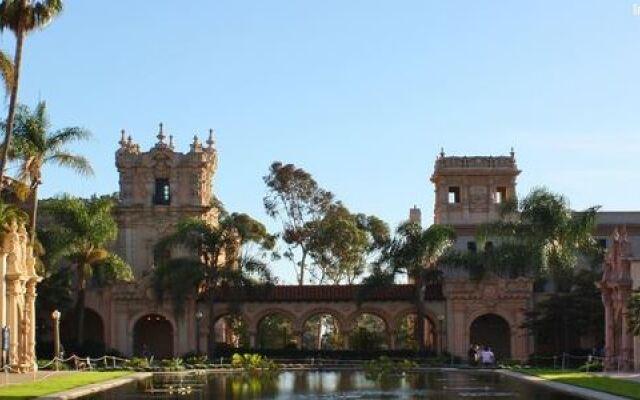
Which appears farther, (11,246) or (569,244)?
(569,244)

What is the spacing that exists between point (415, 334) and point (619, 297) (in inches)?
1087

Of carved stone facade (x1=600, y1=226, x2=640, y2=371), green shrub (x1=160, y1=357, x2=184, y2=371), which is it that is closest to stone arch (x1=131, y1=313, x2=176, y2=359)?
green shrub (x1=160, y1=357, x2=184, y2=371)

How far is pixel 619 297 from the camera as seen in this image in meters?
52.4

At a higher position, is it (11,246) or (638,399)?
(11,246)

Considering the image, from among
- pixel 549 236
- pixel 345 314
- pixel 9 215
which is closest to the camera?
pixel 9 215

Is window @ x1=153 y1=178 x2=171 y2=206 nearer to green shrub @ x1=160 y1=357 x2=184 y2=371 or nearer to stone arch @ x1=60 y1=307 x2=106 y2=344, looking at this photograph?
stone arch @ x1=60 y1=307 x2=106 y2=344

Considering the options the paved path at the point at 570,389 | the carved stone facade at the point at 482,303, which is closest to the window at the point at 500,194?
the carved stone facade at the point at 482,303

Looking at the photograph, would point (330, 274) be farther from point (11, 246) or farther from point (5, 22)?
point (5, 22)

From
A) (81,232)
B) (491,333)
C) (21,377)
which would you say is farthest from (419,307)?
(21,377)

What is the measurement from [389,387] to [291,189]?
56.8 metres

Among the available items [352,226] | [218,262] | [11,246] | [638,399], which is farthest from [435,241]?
[638,399]

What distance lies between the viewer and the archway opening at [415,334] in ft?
246

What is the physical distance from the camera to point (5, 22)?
4331 cm

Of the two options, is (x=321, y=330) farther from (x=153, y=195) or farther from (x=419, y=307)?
(x=419, y=307)
